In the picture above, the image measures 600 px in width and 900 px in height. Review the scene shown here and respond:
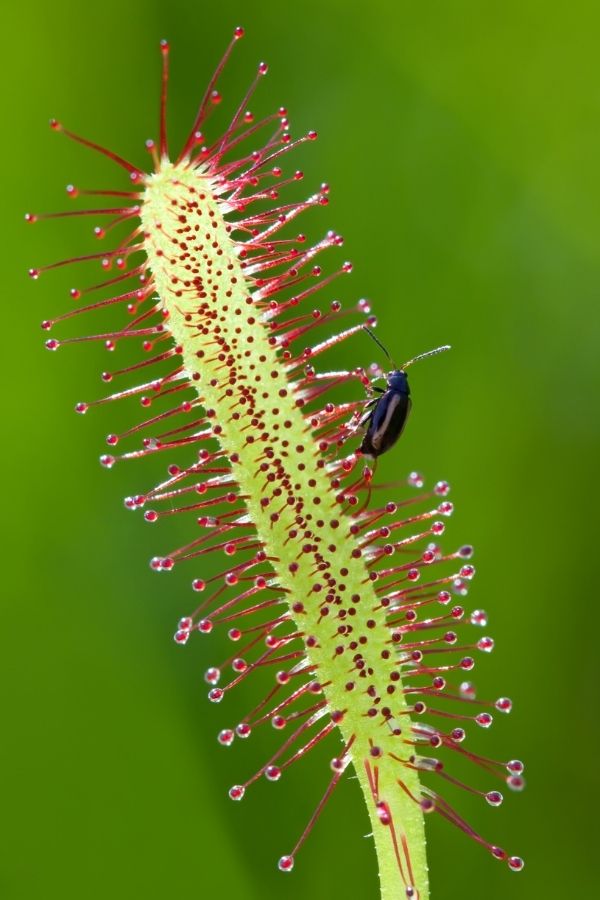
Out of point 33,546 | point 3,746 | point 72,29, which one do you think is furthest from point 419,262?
point 3,746

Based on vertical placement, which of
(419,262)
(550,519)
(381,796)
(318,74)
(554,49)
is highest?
(318,74)

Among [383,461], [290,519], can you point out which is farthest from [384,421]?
[383,461]

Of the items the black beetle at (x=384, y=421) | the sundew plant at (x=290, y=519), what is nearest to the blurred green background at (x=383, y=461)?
the black beetle at (x=384, y=421)

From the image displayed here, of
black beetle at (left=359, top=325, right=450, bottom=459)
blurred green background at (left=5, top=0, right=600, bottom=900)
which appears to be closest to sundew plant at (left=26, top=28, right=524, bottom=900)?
black beetle at (left=359, top=325, right=450, bottom=459)

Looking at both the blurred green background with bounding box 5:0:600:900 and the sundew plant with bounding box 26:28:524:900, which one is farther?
the blurred green background with bounding box 5:0:600:900

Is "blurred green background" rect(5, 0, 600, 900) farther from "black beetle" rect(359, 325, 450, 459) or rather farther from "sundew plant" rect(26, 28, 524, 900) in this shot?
"sundew plant" rect(26, 28, 524, 900)

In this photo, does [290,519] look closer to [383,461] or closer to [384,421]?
[384,421]

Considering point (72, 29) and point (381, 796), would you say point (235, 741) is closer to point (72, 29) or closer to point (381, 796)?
point (381, 796)

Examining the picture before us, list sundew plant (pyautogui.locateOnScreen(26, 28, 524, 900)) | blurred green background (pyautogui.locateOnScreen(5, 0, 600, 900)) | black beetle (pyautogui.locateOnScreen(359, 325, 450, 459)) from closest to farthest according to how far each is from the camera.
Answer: sundew plant (pyautogui.locateOnScreen(26, 28, 524, 900)), black beetle (pyautogui.locateOnScreen(359, 325, 450, 459)), blurred green background (pyautogui.locateOnScreen(5, 0, 600, 900))

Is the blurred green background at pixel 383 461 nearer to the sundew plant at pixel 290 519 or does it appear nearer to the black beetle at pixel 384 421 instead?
the black beetle at pixel 384 421
